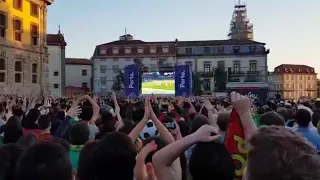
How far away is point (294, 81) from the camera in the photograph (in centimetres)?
12150

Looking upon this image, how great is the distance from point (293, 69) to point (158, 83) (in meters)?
90.7

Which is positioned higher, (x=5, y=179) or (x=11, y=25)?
(x=11, y=25)

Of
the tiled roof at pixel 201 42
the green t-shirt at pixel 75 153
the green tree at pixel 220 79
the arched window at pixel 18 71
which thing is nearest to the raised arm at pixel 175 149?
the green t-shirt at pixel 75 153

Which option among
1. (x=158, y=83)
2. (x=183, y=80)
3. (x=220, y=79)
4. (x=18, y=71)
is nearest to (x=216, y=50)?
(x=220, y=79)

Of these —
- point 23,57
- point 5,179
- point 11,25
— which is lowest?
point 5,179

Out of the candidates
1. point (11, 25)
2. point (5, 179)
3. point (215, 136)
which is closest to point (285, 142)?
point (215, 136)

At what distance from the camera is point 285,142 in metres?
2.17

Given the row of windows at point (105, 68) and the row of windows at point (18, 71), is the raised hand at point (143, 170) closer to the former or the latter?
the row of windows at point (18, 71)

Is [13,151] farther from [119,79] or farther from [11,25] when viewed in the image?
[119,79]

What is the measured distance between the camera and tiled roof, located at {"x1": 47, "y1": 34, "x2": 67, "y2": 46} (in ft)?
214

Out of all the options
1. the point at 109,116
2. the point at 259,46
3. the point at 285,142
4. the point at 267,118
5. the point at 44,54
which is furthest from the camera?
the point at 259,46

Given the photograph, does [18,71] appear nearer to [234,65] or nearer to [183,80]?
[183,80]

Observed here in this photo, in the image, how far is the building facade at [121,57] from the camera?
87.3 meters

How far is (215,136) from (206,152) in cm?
13
